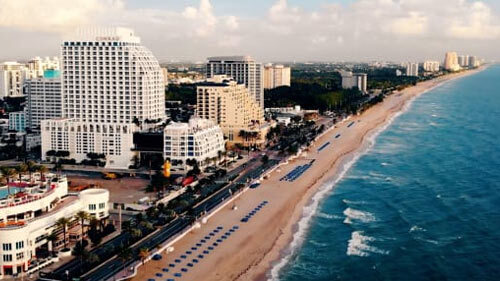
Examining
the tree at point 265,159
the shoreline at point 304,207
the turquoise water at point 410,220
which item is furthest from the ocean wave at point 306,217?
the tree at point 265,159

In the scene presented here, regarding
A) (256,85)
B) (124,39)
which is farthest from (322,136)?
(124,39)

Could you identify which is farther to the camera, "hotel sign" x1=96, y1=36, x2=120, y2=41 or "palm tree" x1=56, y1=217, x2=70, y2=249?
"hotel sign" x1=96, y1=36, x2=120, y2=41

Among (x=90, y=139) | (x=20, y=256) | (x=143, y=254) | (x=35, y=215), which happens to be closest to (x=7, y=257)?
(x=20, y=256)

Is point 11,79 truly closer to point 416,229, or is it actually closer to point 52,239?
point 52,239

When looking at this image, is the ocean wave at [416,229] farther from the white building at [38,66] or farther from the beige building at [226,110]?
the white building at [38,66]

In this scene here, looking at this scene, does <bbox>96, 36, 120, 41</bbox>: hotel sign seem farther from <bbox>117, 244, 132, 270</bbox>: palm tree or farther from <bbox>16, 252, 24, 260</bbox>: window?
<bbox>16, 252, 24, 260</bbox>: window

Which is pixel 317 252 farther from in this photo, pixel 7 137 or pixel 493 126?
pixel 493 126

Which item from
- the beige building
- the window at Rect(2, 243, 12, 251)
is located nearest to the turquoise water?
the window at Rect(2, 243, 12, 251)
